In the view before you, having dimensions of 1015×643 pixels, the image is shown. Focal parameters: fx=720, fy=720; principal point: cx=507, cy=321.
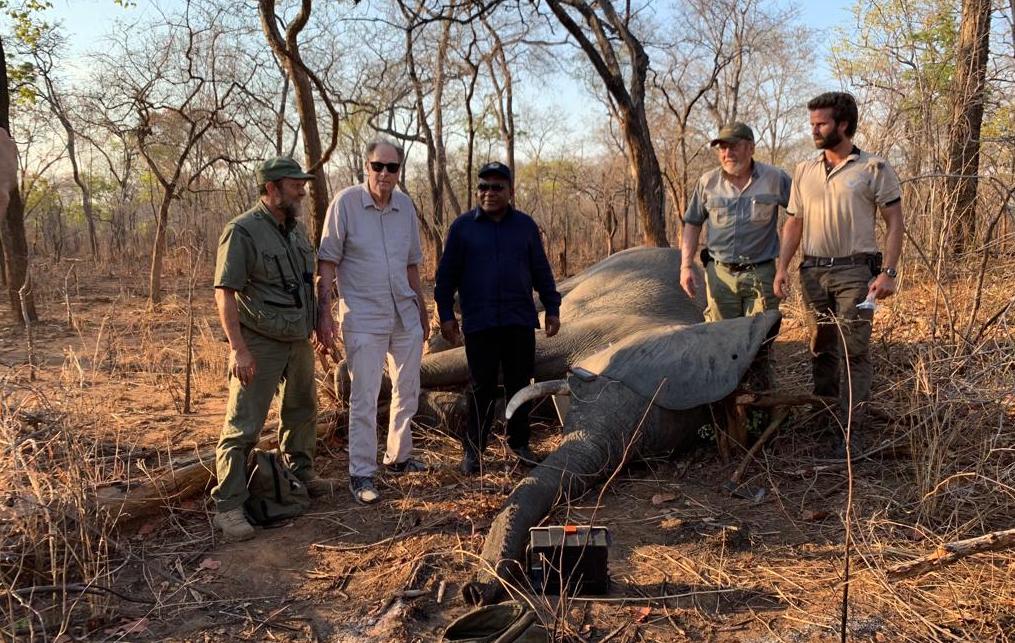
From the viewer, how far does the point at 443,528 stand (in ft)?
12.4

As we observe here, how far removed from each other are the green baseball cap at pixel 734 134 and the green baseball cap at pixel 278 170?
2509mm

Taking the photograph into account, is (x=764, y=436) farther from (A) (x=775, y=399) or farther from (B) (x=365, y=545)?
(B) (x=365, y=545)

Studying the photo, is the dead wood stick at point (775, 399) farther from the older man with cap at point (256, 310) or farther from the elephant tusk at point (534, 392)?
the older man with cap at point (256, 310)

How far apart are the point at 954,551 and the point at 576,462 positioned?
1.76 metres

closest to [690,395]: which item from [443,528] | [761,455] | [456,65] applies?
[761,455]

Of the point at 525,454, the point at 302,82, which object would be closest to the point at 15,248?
the point at 302,82

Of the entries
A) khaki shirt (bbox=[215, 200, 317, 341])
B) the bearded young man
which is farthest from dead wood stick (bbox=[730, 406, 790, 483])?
khaki shirt (bbox=[215, 200, 317, 341])

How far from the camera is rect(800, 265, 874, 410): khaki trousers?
159 inches

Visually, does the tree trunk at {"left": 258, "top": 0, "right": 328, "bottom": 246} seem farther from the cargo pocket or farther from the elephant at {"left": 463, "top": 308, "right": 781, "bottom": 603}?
the elephant at {"left": 463, "top": 308, "right": 781, "bottom": 603}

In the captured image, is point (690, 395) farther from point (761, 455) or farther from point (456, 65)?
point (456, 65)

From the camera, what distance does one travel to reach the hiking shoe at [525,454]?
4.42m

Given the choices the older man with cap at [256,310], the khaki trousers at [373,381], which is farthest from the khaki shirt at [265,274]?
the khaki trousers at [373,381]

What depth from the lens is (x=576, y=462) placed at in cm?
385

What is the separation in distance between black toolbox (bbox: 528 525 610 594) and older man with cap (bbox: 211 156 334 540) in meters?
1.65
